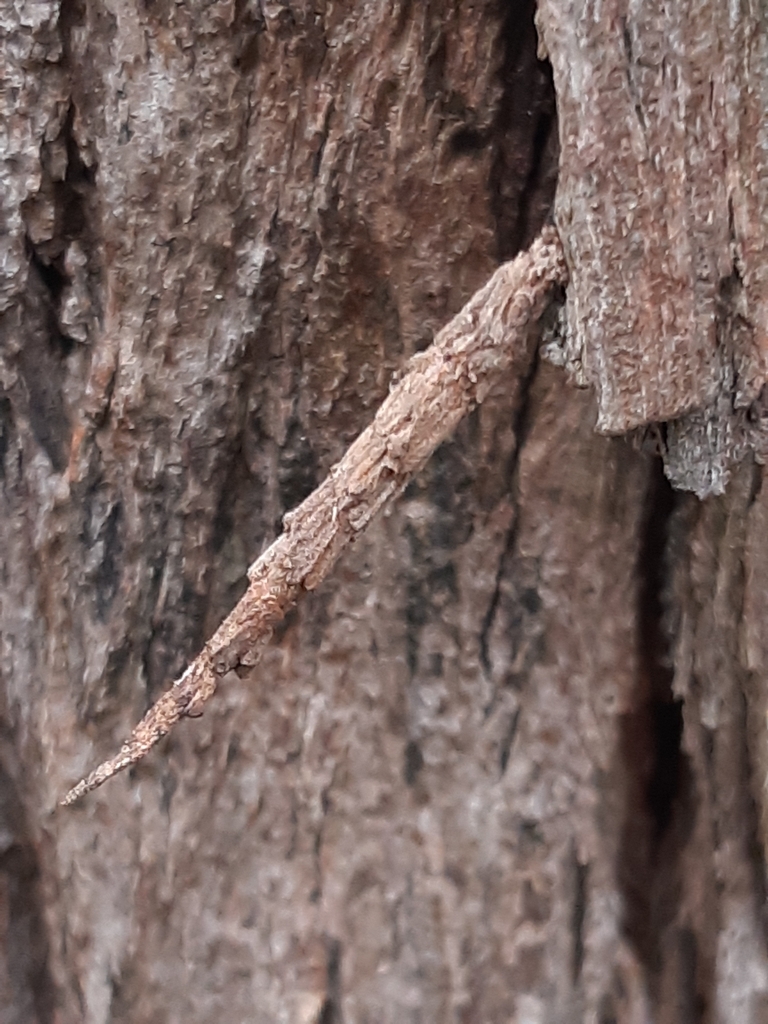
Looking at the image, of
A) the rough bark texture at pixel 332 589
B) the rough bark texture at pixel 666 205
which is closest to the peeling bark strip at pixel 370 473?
the rough bark texture at pixel 666 205

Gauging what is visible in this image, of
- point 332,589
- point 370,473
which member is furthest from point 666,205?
point 332,589

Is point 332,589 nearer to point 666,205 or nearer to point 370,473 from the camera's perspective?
point 370,473

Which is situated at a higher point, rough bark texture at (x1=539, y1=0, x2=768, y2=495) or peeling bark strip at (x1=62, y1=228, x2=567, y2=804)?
rough bark texture at (x1=539, y1=0, x2=768, y2=495)

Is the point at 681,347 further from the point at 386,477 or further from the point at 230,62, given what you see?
the point at 230,62

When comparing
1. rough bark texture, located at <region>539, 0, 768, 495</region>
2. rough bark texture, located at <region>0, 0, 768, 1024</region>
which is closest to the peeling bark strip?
rough bark texture, located at <region>539, 0, 768, 495</region>

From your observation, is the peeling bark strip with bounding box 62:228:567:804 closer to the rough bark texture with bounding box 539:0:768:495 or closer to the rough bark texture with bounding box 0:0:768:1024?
the rough bark texture with bounding box 539:0:768:495

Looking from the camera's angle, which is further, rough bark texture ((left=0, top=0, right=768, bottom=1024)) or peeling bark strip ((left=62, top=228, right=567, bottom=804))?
rough bark texture ((left=0, top=0, right=768, bottom=1024))
